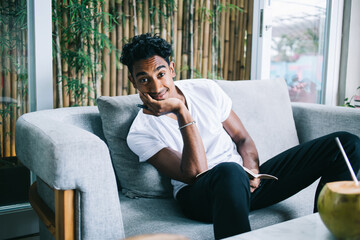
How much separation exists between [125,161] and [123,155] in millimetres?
28

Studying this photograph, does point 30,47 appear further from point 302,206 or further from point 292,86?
point 292,86

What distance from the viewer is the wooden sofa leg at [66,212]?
1080 millimetres

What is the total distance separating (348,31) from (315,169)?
2713 mm

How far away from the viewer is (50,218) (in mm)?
1344

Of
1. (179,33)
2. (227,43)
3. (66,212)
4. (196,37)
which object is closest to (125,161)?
(66,212)

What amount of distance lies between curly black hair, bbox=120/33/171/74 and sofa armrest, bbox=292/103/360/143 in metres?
1.03

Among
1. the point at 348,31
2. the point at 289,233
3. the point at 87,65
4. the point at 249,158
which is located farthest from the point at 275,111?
the point at 348,31

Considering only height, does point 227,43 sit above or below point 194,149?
above

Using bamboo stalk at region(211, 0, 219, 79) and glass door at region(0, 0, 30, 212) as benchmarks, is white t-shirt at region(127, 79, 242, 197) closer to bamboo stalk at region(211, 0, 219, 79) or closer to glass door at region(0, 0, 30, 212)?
glass door at region(0, 0, 30, 212)

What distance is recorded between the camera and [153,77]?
1515 mm

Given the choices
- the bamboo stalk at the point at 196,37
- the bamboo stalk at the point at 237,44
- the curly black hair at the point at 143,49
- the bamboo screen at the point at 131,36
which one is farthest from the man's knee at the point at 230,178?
the bamboo stalk at the point at 237,44

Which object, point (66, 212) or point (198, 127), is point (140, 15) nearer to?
point (198, 127)

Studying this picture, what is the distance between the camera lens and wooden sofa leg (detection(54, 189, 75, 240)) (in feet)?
3.54

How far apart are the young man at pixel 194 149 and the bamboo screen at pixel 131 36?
0.46 m
